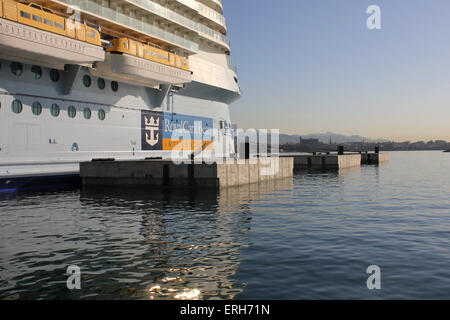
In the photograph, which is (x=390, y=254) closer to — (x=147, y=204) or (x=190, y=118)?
(x=147, y=204)

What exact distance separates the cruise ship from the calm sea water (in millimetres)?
5726

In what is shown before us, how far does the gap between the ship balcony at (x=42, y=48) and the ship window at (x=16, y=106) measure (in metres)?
2.41

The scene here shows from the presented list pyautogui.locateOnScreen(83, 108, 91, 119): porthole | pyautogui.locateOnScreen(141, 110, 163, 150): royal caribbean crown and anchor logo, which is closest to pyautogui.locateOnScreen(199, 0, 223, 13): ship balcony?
pyautogui.locateOnScreen(141, 110, 163, 150): royal caribbean crown and anchor logo

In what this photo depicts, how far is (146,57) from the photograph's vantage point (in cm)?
3005

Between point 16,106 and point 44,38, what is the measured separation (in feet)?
14.0

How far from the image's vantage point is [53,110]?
25.1m

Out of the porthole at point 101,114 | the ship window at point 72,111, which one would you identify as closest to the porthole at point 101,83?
the porthole at point 101,114

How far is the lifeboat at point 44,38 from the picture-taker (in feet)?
69.2

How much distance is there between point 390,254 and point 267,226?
179 inches

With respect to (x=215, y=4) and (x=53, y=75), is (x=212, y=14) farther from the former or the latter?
(x=53, y=75)

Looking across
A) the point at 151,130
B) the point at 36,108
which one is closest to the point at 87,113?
the point at 36,108

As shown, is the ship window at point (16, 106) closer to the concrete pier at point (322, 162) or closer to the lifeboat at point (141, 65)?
the lifeboat at point (141, 65)

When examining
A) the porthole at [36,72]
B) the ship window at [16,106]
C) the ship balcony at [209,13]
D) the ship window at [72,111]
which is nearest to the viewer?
the ship window at [16,106]
